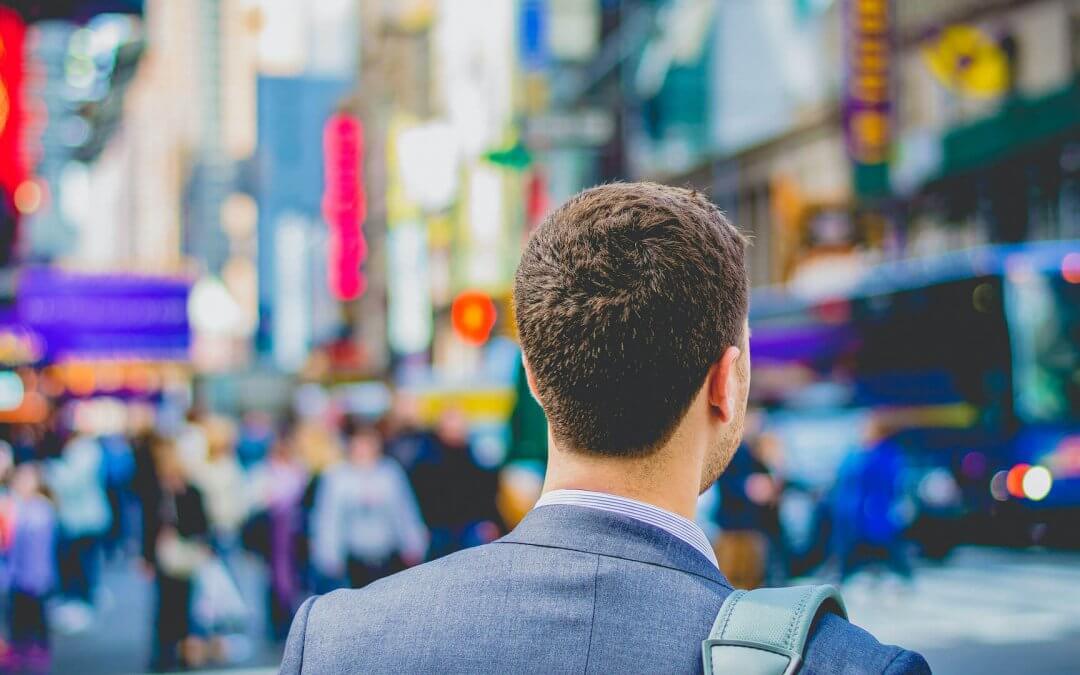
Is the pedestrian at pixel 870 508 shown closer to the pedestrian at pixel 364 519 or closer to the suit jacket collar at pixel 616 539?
the pedestrian at pixel 364 519

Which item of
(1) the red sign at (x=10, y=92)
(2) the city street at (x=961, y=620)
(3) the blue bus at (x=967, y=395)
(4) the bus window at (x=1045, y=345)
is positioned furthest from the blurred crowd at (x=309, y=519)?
(4) the bus window at (x=1045, y=345)

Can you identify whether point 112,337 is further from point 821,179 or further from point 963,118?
point 821,179

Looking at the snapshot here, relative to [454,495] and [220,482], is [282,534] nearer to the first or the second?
[220,482]

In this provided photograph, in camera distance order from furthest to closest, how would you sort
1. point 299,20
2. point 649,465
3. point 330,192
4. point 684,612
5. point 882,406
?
point 299,20, point 330,192, point 882,406, point 649,465, point 684,612

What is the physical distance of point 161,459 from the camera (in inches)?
394

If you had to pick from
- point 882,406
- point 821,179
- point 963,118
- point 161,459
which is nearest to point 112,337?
point 161,459

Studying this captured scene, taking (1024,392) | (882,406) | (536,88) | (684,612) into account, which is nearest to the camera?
(684,612)

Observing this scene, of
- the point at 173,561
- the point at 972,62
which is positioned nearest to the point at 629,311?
the point at 173,561

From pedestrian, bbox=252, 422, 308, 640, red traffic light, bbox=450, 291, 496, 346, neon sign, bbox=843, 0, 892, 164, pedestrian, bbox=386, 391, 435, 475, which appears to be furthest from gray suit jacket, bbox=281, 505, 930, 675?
neon sign, bbox=843, 0, 892, 164

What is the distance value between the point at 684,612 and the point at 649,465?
213mm

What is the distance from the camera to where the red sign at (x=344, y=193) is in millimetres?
39625

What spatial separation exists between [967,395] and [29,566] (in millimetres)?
11569

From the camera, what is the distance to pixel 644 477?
1559mm

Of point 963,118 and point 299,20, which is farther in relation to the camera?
A: point 299,20
